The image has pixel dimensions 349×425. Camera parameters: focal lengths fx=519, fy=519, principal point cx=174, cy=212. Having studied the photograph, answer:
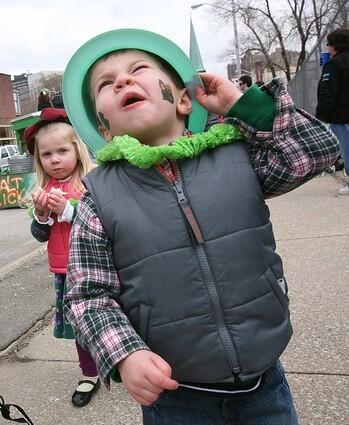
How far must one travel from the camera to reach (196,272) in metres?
1.36

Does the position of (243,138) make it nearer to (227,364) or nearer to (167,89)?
(167,89)

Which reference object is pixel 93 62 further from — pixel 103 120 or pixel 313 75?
pixel 313 75

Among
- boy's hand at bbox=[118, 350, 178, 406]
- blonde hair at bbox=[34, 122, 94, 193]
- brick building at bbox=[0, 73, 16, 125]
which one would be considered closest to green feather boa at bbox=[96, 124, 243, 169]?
boy's hand at bbox=[118, 350, 178, 406]

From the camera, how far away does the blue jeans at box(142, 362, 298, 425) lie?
1.46 metres

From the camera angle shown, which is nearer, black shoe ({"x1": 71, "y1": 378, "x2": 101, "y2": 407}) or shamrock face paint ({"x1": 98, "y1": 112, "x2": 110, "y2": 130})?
shamrock face paint ({"x1": 98, "y1": 112, "x2": 110, "y2": 130})

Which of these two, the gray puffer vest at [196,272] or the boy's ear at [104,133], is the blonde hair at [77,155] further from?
the gray puffer vest at [196,272]

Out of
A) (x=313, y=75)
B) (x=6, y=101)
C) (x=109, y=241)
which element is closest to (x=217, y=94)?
(x=109, y=241)

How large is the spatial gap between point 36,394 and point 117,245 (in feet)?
5.51

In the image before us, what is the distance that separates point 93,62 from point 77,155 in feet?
4.19

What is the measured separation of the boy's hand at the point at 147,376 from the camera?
1.17 metres

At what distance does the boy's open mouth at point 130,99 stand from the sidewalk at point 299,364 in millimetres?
1530

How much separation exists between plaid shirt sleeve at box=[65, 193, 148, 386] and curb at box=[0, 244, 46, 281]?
145 inches

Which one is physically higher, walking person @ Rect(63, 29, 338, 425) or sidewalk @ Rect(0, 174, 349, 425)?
walking person @ Rect(63, 29, 338, 425)

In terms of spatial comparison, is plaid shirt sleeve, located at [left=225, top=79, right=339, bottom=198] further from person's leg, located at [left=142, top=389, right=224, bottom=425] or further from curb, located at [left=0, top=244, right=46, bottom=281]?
curb, located at [left=0, top=244, right=46, bottom=281]
